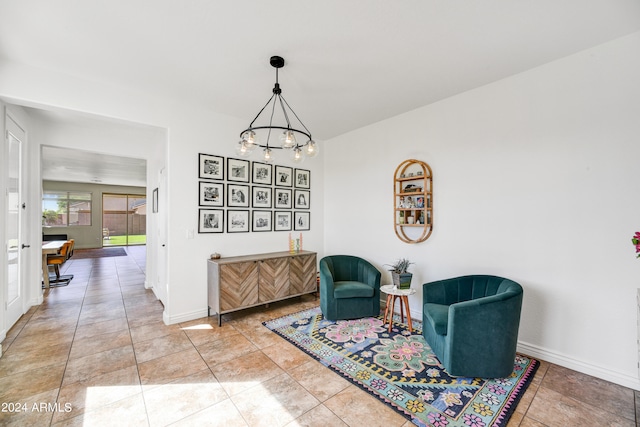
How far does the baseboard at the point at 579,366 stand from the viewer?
2.23 m

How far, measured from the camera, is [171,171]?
11.6 ft

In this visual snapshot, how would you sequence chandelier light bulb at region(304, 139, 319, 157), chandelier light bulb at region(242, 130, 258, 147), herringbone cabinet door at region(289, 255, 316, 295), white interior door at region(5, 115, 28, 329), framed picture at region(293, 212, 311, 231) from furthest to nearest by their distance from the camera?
1. framed picture at region(293, 212, 311, 231)
2. herringbone cabinet door at region(289, 255, 316, 295)
3. white interior door at region(5, 115, 28, 329)
4. chandelier light bulb at region(304, 139, 319, 157)
5. chandelier light bulb at region(242, 130, 258, 147)

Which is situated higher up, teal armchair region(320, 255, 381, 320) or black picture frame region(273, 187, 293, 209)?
black picture frame region(273, 187, 293, 209)

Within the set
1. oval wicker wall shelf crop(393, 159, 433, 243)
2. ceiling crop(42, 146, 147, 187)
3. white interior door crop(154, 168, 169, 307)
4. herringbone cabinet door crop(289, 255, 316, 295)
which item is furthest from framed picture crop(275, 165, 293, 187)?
ceiling crop(42, 146, 147, 187)

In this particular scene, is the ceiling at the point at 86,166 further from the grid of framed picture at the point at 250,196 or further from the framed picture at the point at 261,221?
the framed picture at the point at 261,221

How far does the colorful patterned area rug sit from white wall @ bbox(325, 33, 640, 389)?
546mm

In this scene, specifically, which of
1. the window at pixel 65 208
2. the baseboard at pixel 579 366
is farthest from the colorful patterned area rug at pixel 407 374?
the window at pixel 65 208

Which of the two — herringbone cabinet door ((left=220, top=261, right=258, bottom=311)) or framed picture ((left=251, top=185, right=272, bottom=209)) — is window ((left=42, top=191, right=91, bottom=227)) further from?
herringbone cabinet door ((left=220, top=261, right=258, bottom=311))

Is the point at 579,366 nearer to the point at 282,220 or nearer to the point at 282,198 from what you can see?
the point at 282,220

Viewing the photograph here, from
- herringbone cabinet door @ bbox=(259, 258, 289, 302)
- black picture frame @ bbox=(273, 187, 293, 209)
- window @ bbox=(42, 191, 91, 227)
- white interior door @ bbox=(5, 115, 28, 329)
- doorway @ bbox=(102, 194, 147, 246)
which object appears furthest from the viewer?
doorway @ bbox=(102, 194, 147, 246)

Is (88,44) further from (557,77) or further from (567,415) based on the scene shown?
(567,415)

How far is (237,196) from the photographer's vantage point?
13.5 ft

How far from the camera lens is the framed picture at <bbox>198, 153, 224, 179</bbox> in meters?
3.76

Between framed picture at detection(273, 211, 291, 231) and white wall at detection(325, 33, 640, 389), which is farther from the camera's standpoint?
framed picture at detection(273, 211, 291, 231)
